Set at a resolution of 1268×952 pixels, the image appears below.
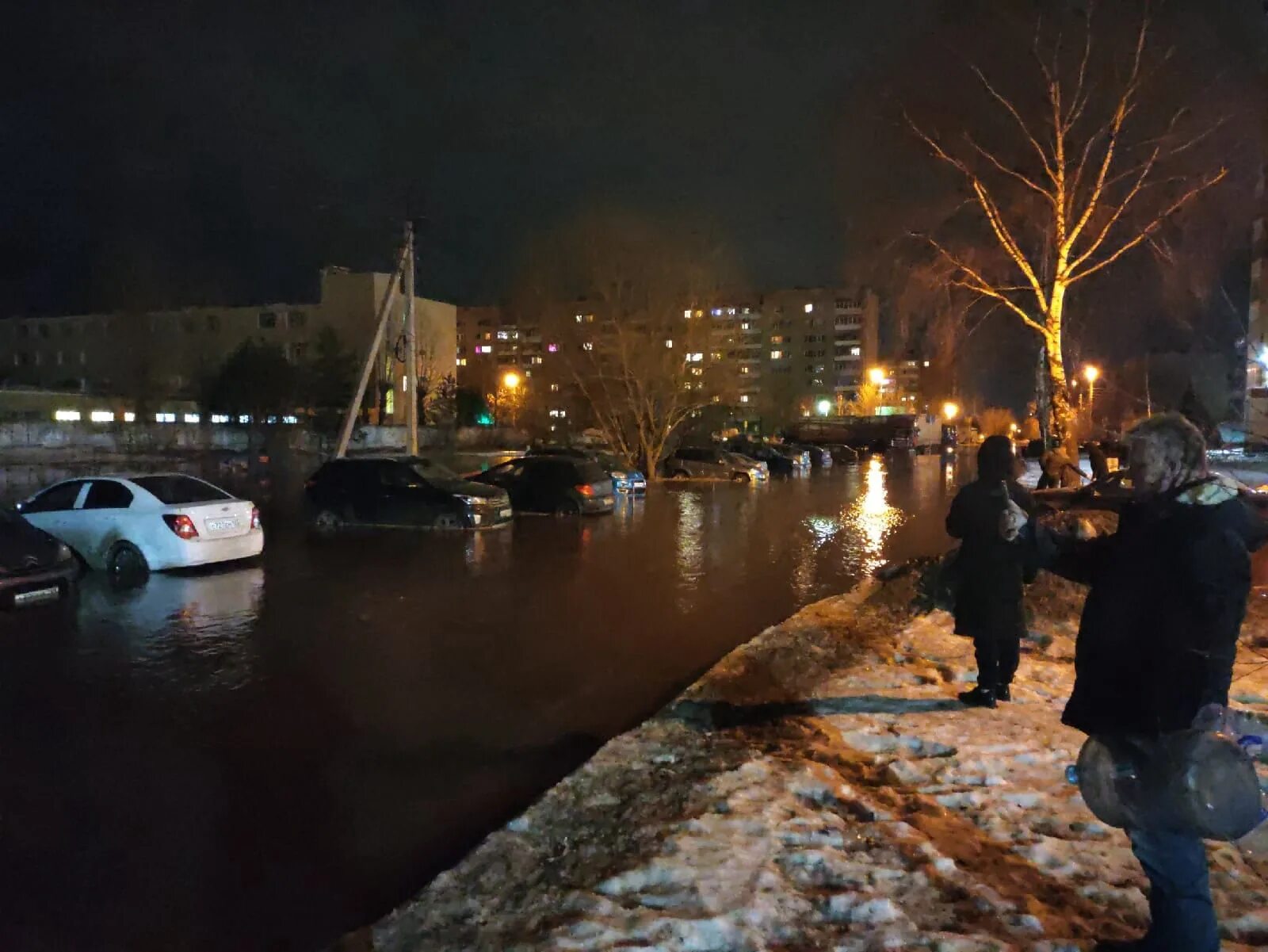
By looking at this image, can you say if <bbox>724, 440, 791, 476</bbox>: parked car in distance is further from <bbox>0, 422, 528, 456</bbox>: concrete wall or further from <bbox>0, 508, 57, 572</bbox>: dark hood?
<bbox>0, 508, 57, 572</bbox>: dark hood

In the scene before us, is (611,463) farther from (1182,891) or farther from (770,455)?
(1182,891)

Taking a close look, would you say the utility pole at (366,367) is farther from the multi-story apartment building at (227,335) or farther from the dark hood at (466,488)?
the multi-story apartment building at (227,335)

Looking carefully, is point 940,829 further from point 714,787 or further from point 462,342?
point 462,342

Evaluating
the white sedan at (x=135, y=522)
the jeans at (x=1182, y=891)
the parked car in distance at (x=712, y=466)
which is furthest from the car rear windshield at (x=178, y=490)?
the parked car in distance at (x=712, y=466)

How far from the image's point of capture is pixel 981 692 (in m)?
6.52

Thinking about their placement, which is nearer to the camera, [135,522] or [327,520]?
[135,522]

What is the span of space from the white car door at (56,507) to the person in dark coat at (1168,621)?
1351 centimetres

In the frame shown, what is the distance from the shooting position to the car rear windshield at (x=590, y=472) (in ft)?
73.3

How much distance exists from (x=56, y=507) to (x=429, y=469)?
720cm

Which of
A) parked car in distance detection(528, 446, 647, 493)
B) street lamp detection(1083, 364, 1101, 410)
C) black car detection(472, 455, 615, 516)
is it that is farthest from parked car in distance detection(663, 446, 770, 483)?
black car detection(472, 455, 615, 516)

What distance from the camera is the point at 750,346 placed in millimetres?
135250

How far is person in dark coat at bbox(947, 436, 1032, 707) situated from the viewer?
6230 mm

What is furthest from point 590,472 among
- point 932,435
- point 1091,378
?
point 932,435

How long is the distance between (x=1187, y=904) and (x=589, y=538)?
1503 centimetres
